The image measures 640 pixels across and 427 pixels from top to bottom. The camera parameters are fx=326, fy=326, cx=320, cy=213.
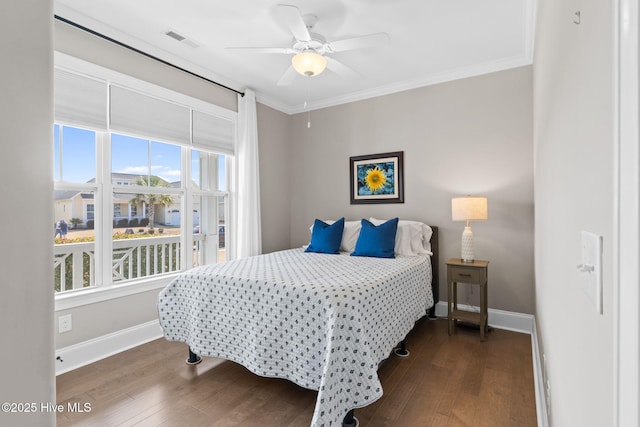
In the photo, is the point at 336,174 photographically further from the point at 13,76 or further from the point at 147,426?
the point at 13,76

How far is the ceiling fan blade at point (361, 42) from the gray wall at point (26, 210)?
2.26m

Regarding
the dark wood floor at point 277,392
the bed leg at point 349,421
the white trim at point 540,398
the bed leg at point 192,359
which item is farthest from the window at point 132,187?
the white trim at point 540,398

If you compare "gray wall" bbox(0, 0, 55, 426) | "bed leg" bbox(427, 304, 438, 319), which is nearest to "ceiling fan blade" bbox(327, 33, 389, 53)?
"gray wall" bbox(0, 0, 55, 426)

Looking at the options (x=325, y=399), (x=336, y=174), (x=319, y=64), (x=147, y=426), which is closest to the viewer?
Result: (x=325, y=399)

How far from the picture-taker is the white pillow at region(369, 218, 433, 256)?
3.48 metres

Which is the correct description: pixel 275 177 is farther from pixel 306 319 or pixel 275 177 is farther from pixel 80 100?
pixel 306 319

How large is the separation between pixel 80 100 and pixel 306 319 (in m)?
2.50

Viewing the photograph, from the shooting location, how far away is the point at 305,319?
6.29 feet

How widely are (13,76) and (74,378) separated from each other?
2.78m

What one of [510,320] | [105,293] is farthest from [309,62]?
[510,320]

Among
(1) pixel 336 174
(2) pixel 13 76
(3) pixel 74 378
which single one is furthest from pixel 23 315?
(1) pixel 336 174

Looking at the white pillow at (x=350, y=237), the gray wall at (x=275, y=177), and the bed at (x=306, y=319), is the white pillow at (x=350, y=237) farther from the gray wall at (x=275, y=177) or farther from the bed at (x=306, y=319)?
the gray wall at (x=275, y=177)

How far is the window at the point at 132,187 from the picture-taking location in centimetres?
269

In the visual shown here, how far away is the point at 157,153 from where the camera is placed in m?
3.29
